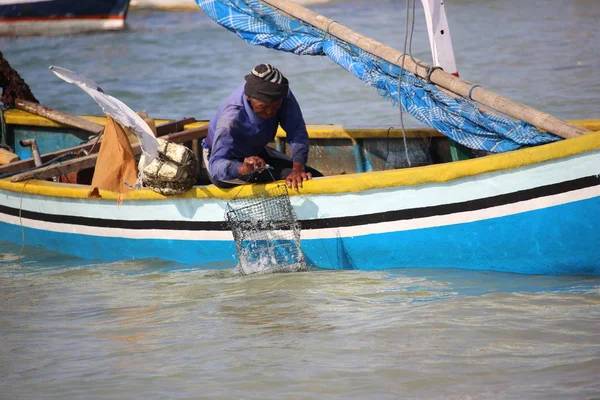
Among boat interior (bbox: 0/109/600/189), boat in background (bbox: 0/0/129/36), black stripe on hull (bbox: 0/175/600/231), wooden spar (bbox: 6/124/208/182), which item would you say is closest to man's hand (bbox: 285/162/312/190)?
black stripe on hull (bbox: 0/175/600/231)

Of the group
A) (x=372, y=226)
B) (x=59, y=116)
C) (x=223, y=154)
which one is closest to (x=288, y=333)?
(x=372, y=226)

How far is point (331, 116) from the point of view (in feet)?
44.5

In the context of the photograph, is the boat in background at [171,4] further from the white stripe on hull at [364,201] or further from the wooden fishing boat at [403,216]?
the white stripe on hull at [364,201]

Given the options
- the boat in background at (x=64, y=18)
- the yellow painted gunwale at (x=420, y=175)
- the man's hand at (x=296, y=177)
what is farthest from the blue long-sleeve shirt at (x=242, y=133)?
the boat in background at (x=64, y=18)

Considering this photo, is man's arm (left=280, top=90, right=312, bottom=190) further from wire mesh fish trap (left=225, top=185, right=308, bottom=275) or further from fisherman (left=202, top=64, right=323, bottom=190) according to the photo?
wire mesh fish trap (left=225, top=185, right=308, bottom=275)

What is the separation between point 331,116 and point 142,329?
858cm

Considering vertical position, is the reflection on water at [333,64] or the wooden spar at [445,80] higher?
the reflection on water at [333,64]

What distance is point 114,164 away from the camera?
6.64 meters

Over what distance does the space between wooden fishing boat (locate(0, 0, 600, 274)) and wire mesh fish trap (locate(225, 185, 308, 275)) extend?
68mm

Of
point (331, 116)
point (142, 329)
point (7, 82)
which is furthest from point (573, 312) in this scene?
point (331, 116)

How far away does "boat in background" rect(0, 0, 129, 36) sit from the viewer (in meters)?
27.4

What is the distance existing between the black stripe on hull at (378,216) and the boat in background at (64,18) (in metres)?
21.2

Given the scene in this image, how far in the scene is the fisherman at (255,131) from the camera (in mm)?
5836

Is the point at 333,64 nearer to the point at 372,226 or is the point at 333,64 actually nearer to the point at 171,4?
the point at 372,226
